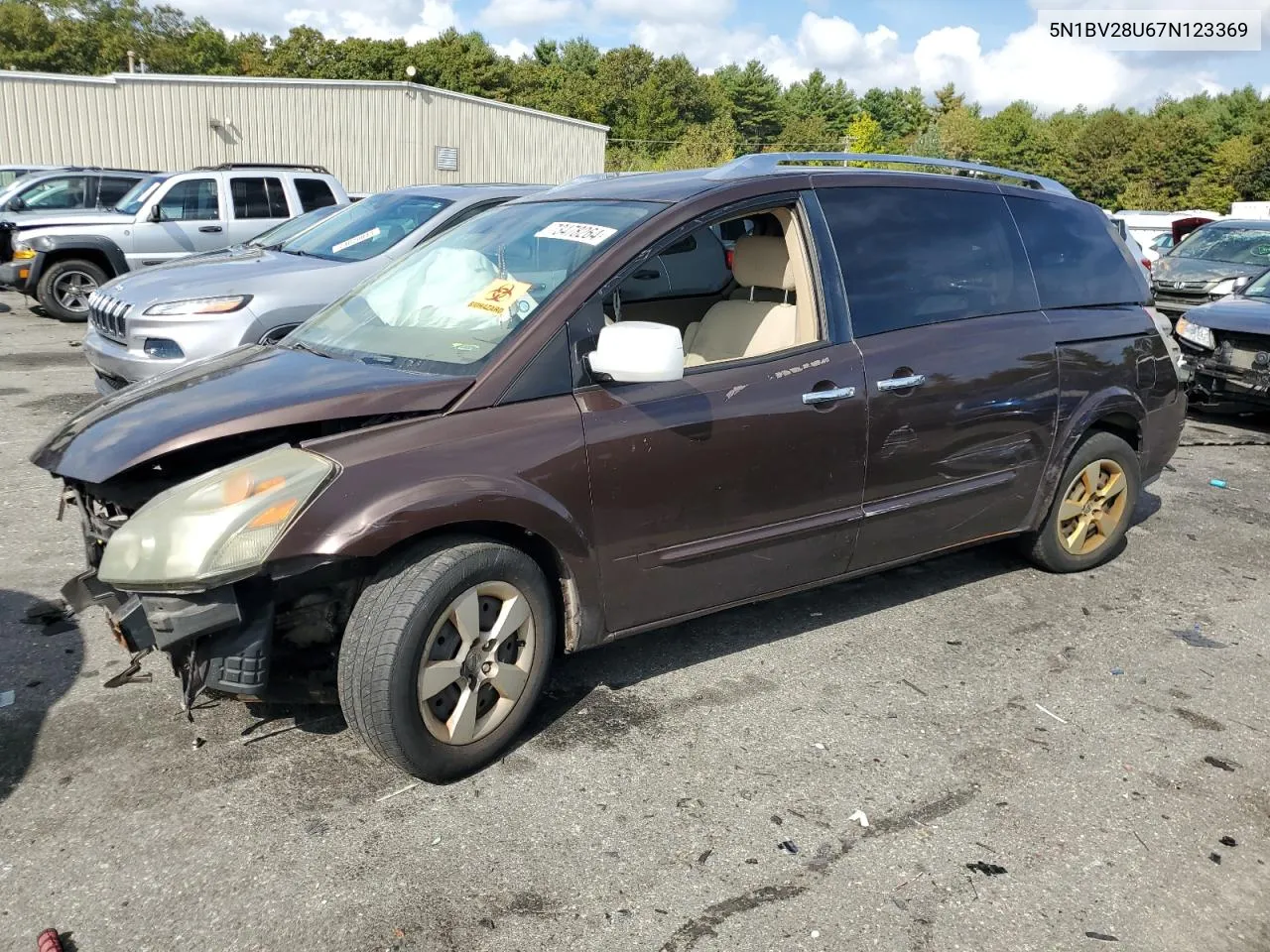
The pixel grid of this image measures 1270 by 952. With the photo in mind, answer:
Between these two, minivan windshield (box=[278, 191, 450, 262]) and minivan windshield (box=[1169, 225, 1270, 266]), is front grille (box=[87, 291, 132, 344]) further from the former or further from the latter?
minivan windshield (box=[1169, 225, 1270, 266])

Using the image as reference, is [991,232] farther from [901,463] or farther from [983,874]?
[983,874]

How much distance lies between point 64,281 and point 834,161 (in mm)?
11955

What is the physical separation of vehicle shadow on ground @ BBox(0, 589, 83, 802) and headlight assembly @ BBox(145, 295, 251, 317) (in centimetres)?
294

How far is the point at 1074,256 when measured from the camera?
4.83 metres

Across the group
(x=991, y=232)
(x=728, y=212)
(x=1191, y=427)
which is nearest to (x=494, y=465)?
(x=728, y=212)

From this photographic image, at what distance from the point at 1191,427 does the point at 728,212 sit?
706 centimetres

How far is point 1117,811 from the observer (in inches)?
123

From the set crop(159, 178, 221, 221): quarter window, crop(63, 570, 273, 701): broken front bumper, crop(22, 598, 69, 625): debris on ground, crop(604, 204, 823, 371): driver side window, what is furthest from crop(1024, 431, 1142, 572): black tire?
crop(159, 178, 221, 221): quarter window

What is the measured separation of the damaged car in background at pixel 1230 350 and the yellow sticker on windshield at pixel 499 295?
24.1ft

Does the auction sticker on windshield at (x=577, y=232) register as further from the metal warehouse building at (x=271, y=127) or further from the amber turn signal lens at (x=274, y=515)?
the metal warehouse building at (x=271, y=127)

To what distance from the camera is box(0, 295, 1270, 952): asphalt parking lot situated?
259cm

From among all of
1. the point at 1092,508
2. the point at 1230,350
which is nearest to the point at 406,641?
the point at 1092,508

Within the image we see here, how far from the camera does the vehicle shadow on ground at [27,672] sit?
320cm

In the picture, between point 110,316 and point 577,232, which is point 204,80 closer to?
point 110,316
